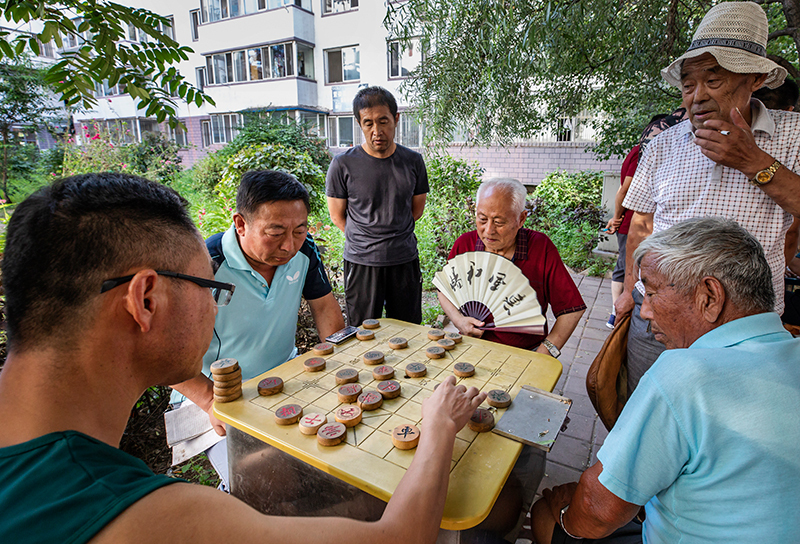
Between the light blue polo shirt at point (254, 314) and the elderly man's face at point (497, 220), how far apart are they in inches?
41.1

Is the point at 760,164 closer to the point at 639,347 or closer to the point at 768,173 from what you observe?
the point at 768,173

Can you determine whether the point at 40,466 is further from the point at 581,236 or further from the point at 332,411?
the point at 581,236

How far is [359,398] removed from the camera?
1.52m

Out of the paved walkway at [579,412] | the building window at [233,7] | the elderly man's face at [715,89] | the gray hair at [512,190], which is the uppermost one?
the building window at [233,7]

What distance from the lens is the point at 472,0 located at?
3650mm

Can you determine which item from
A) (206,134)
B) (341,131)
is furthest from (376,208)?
(206,134)

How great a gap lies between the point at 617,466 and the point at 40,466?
1301 mm

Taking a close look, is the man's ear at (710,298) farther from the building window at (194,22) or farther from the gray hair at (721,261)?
the building window at (194,22)

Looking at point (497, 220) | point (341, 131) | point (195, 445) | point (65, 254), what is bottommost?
point (195, 445)

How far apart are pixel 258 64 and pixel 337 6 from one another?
4.05 metres

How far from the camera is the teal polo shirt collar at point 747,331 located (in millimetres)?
1145

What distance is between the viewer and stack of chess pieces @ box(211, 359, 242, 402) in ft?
4.98

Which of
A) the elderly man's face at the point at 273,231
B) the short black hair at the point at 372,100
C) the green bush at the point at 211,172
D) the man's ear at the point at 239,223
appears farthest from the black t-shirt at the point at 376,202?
the green bush at the point at 211,172

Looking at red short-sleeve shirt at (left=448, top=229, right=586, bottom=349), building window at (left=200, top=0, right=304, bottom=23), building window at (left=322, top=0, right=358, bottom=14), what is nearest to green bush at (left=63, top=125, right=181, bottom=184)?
red short-sleeve shirt at (left=448, top=229, right=586, bottom=349)
